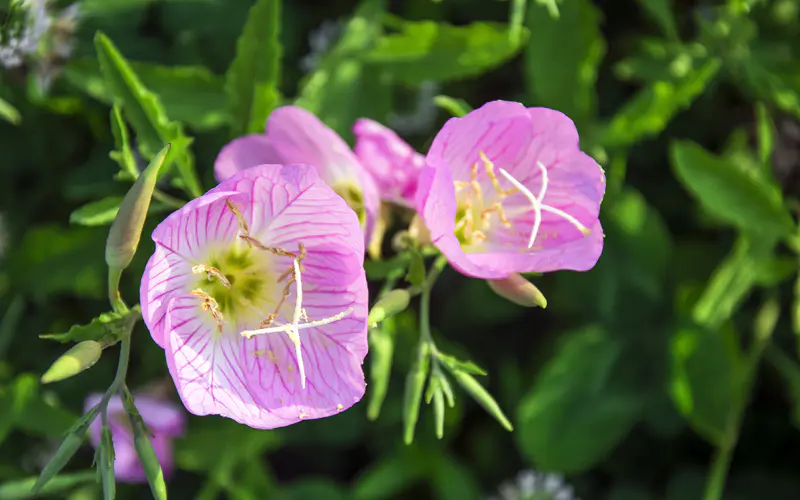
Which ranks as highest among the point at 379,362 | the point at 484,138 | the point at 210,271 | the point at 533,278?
the point at 484,138

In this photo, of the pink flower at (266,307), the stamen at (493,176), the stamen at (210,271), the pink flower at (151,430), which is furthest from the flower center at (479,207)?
the pink flower at (151,430)

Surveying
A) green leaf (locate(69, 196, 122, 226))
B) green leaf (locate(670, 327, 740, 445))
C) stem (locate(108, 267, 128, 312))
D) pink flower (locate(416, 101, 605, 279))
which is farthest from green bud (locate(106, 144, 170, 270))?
green leaf (locate(670, 327, 740, 445))

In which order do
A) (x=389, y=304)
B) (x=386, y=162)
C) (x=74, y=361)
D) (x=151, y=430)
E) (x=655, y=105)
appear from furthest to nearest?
(x=151, y=430) < (x=655, y=105) < (x=386, y=162) < (x=389, y=304) < (x=74, y=361)

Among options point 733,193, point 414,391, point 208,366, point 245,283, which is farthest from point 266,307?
point 733,193

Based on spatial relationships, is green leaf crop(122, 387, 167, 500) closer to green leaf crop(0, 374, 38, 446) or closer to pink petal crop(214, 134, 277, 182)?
pink petal crop(214, 134, 277, 182)

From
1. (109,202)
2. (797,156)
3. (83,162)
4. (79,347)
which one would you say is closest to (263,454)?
(83,162)

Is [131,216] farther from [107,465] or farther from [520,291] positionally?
[520,291]
